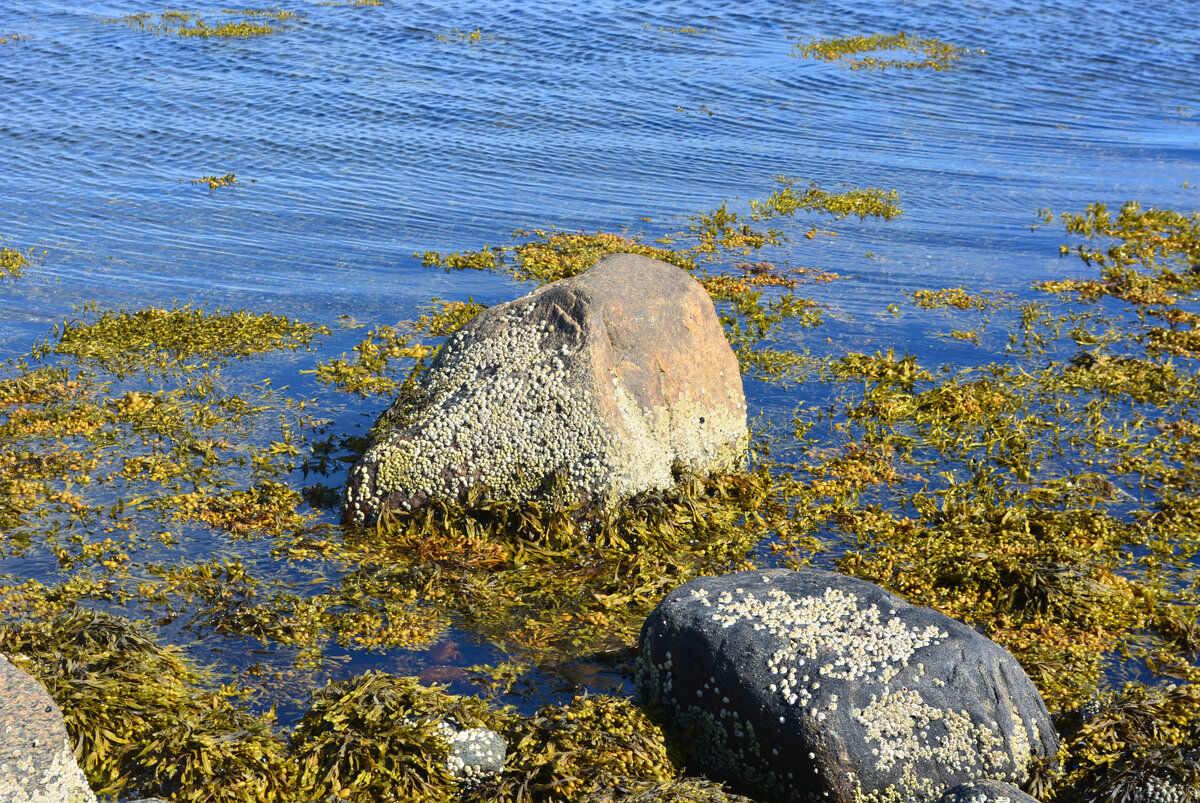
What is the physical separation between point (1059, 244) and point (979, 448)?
707 cm

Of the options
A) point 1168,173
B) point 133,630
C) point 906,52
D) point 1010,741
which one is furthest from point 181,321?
point 906,52

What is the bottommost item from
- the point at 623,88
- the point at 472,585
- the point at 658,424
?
the point at 472,585

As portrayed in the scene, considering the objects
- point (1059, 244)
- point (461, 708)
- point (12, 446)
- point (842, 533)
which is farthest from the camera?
point (1059, 244)

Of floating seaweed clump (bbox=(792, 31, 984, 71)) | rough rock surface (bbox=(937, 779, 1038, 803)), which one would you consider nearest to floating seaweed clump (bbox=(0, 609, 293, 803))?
Answer: rough rock surface (bbox=(937, 779, 1038, 803))

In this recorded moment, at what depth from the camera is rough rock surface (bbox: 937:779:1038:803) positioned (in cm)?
502

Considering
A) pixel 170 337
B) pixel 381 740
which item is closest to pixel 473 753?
pixel 381 740

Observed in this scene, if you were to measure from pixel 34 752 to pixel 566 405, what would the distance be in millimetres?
4368

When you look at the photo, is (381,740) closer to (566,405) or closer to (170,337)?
(566,405)

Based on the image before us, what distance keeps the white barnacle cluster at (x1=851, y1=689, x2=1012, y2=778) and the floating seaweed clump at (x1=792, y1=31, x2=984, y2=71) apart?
23.7 meters

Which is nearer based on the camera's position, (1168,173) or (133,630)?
(133,630)

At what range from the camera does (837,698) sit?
17.8 feet

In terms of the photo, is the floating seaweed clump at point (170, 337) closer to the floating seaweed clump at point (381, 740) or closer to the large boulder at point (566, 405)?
the large boulder at point (566, 405)

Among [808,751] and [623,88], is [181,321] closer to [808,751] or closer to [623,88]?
[808,751]

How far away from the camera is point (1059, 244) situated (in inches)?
598
